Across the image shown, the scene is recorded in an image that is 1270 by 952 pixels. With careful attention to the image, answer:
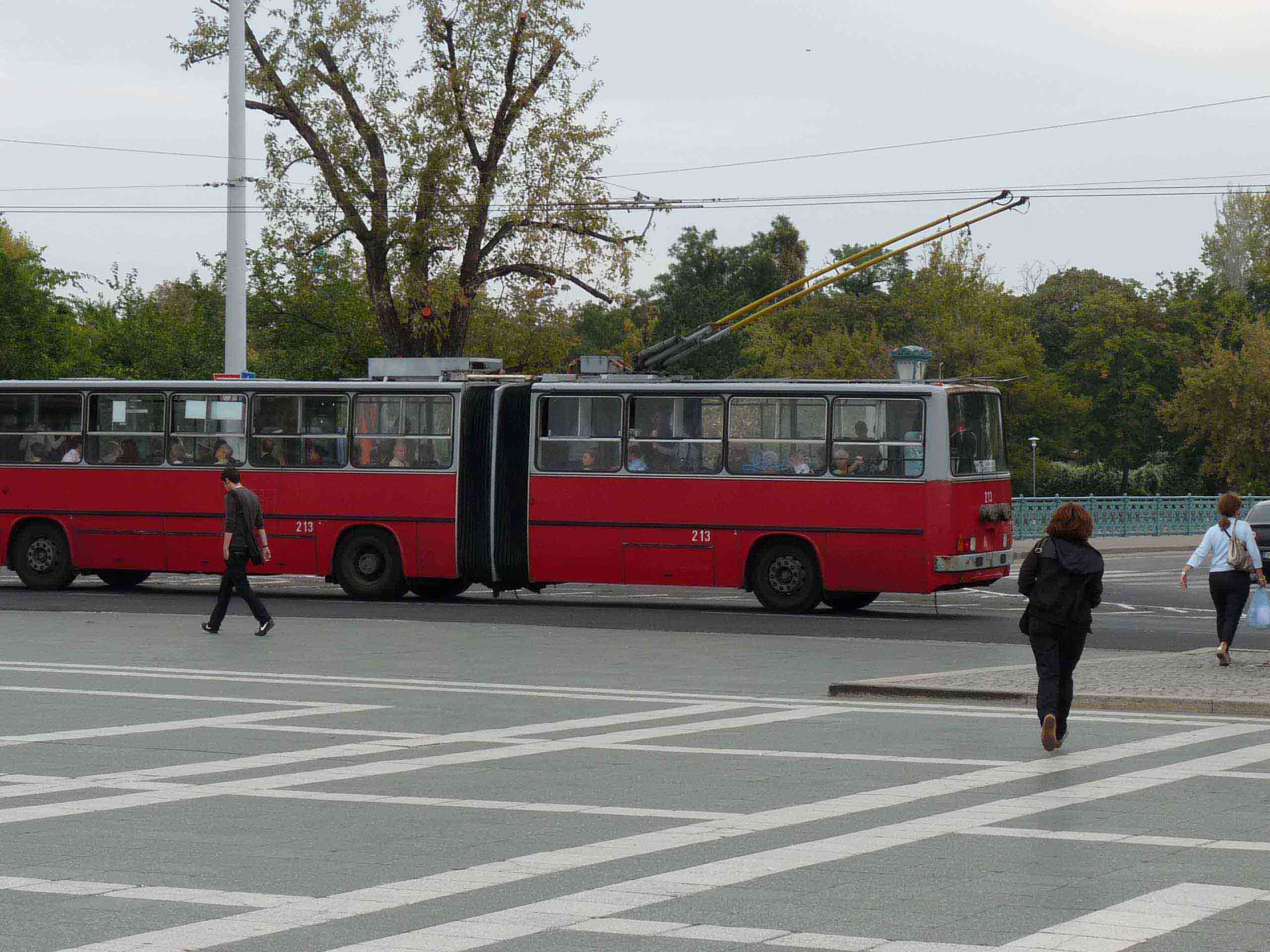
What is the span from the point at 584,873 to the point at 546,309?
97.8ft

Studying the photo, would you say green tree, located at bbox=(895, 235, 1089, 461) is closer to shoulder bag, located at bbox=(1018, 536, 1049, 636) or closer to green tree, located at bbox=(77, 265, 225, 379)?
green tree, located at bbox=(77, 265, 225, 379)

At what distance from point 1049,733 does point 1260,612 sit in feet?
19.6

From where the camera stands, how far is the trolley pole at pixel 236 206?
98.2 ft

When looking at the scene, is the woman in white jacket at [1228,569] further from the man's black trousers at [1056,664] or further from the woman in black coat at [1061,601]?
the man's black trousers at [1056,664]

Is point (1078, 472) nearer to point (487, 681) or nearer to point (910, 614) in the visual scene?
point (910, 614)

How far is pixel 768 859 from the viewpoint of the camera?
765cm

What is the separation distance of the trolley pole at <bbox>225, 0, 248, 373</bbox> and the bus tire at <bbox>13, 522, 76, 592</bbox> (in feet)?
13.8

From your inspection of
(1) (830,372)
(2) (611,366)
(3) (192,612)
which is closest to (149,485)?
(3) (192,612)

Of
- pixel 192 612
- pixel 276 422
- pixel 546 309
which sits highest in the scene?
pixel 546 309

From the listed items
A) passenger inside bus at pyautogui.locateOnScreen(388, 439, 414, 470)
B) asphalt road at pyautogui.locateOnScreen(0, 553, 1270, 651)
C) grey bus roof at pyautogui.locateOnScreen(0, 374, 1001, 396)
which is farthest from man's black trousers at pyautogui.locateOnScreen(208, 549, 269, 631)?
grey bus roof at pyautogui.locateOnScreen(0, 374, 1001, 396)

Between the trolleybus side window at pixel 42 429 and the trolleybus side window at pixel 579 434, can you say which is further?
the trolleybus side window at pixel 42 429

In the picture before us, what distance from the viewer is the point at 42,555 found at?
88.1ft

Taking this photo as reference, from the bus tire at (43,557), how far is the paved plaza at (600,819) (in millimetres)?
11498

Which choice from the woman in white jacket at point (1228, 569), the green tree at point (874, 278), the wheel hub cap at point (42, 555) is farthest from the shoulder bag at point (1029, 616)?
the green tree at point (874, 278)
